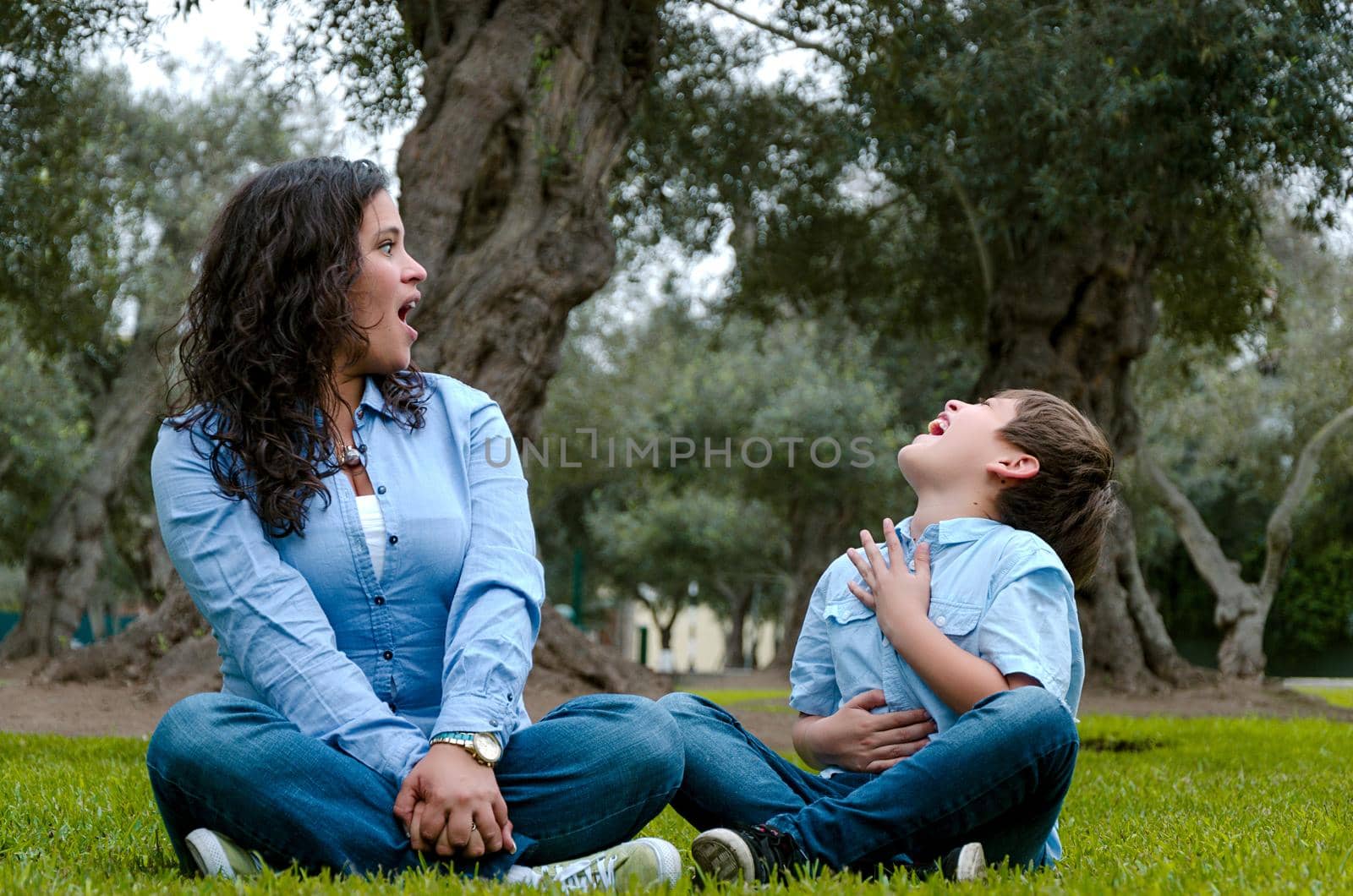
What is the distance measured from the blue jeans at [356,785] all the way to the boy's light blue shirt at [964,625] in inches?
20.6

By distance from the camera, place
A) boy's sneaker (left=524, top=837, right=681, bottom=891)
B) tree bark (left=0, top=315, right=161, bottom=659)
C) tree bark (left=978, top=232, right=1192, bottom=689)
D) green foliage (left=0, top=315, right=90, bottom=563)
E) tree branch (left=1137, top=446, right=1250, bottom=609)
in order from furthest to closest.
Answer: green foliage (left=0, top=315, right=90, bottom=563), tree bark (left=0, top=315, right=161, bottom=659), tree branch (left=1137, top=446, right=1250, bottom=609), tree bark (left=978, top=232, right=1192, bottom=689), boy's sneaker (left=524, top=837, right=681, bottom=891)

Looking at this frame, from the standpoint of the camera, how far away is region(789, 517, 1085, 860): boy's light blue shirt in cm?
275

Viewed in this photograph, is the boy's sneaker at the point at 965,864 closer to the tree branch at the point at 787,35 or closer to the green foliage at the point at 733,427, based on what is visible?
the tree branch at the point at 787,35

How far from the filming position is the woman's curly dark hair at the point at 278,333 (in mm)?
2740

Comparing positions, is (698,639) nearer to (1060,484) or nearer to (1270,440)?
(1270,440)

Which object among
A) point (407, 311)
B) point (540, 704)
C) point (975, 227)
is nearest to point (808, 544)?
point (975, 227)

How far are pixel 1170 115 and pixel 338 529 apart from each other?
7.61 m

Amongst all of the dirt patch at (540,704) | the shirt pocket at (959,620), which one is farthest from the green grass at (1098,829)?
the dirt patch at (540,704)

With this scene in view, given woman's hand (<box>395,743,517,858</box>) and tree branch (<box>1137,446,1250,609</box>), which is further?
tree branch (<box>1137,446,1250,609</box>)

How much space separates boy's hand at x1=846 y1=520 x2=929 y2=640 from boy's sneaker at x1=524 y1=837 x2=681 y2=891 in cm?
71

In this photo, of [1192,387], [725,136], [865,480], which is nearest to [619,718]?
[725,136]

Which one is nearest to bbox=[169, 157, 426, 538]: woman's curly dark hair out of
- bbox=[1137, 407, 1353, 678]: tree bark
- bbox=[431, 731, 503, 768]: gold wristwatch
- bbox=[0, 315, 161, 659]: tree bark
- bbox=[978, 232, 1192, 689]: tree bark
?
bbox=[431, 731, 503, 768]: gold wristwatch

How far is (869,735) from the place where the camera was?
112 inches

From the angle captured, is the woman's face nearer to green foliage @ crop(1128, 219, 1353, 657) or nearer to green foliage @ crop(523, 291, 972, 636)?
green foliage @ crop(1128, 219, 1353, 657)
